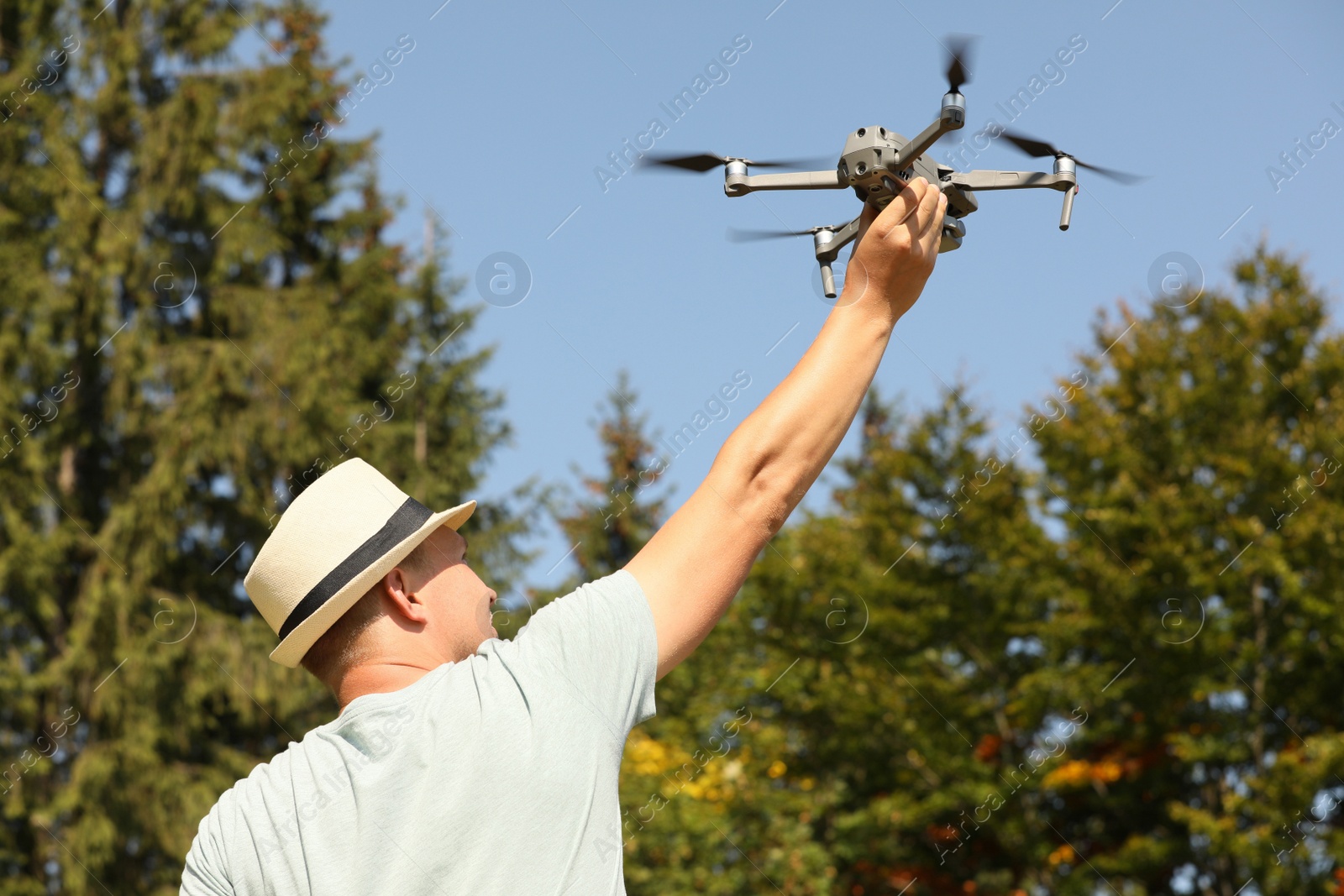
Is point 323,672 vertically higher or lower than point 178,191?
lower

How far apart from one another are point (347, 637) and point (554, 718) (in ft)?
1.59

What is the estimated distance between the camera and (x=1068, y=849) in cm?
2130

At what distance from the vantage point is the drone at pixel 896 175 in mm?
1845

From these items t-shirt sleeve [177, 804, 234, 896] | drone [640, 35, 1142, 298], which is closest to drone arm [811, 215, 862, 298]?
drone [640, 35, 1142, 298]

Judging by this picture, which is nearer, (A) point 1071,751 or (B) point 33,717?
(B) point 33,717

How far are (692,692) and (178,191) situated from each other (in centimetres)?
1444

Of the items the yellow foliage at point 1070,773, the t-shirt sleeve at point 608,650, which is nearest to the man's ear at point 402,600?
the t-shirt sleeve at point 608,650

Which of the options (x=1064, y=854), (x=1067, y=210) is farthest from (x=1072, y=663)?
(x=1067, y=210)

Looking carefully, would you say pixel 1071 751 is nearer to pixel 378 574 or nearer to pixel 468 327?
pixel 468 327

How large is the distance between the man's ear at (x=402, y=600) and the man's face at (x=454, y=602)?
0.01 m

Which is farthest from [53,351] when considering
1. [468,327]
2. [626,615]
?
[626,615]

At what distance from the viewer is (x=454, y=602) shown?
6.72 ft

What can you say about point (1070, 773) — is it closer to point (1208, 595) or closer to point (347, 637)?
point (1208, 595)

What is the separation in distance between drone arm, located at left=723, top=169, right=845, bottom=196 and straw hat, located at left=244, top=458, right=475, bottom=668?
2.30ft
